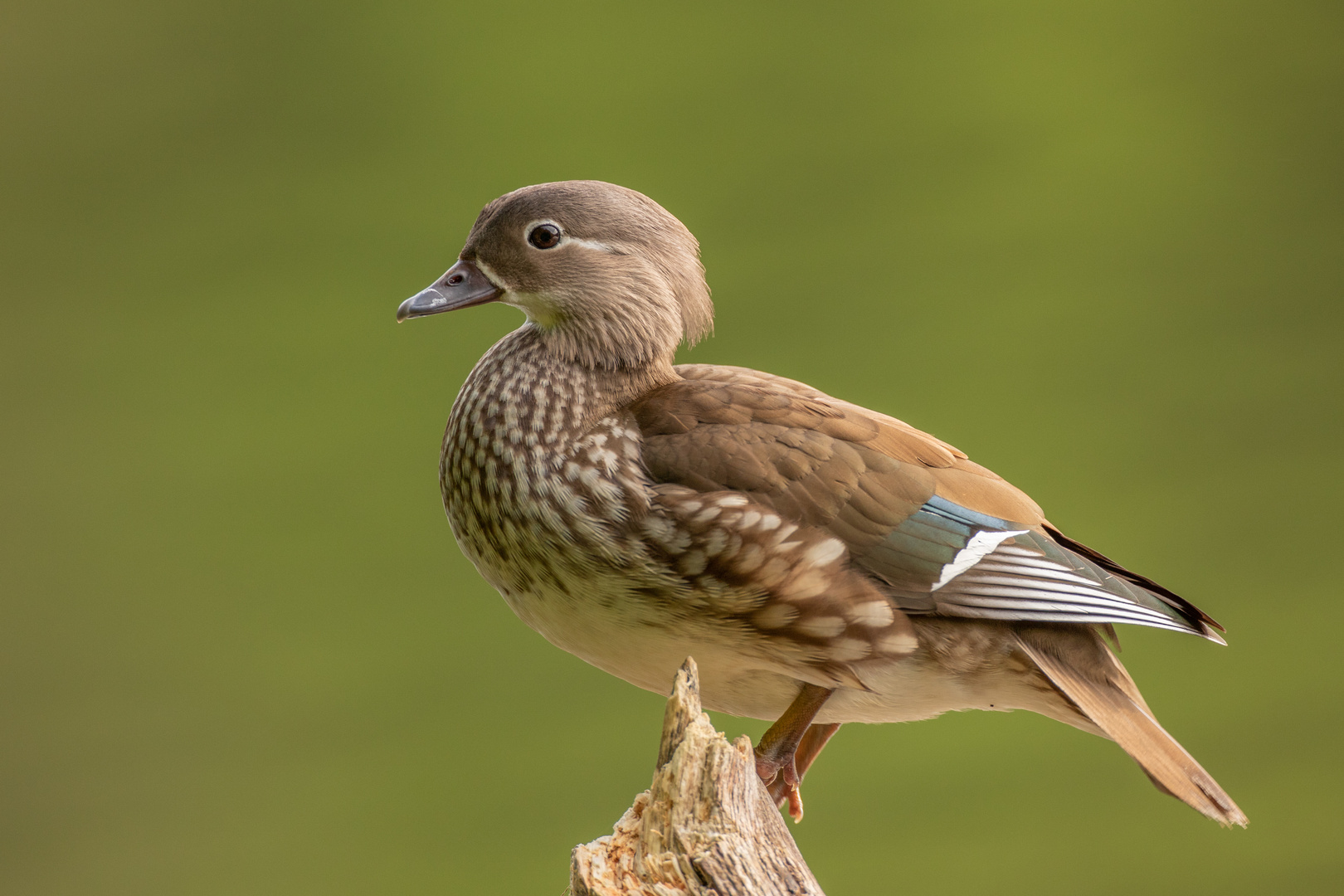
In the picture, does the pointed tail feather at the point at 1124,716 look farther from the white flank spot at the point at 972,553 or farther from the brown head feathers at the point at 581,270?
the brown head feathers at the point at 581,270

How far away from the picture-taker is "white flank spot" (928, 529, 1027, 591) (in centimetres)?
121

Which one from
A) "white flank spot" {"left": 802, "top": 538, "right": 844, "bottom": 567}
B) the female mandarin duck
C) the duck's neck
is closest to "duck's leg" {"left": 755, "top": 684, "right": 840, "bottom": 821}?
the female mandarin duck

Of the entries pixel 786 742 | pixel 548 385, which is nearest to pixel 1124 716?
pixel 786 742

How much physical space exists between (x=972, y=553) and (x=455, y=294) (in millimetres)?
584

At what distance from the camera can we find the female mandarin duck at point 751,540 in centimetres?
119

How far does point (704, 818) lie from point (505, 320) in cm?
184

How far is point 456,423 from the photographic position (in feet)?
4.39

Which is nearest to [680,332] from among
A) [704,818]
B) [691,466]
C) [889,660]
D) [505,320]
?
[691,466]

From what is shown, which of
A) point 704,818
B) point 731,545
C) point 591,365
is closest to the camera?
point 704,818

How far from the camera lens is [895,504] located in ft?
4.06

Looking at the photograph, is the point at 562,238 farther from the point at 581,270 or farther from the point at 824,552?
the point at 824,552

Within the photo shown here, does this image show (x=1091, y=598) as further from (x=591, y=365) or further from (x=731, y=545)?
(x=591, y=365)

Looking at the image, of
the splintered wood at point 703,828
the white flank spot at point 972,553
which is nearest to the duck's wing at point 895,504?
the white flank spot at point 972,553

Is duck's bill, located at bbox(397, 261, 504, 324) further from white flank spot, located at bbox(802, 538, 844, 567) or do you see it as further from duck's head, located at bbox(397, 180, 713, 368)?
white flank spot, located at bbox(802, 538, 844, 567)
